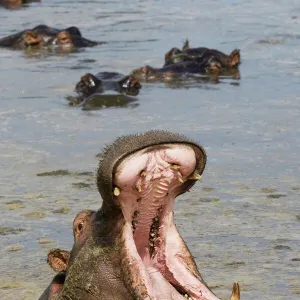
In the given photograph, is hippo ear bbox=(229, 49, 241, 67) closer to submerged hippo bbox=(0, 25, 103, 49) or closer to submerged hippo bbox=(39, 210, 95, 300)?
submerged hippo bbox=(0, 25, 103, 49)

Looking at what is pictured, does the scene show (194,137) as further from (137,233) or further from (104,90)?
(137,233)

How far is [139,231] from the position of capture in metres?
3.98

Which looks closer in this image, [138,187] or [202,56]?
[138,187]

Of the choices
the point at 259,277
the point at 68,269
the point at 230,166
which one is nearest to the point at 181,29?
the point at 230,166

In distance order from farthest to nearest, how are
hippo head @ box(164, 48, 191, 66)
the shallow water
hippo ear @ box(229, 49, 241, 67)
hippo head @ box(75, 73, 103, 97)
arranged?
hippo head @ box(164, 48, 191, 66) < hippo ear @ box(229, 49, 241, 67) < hippo head @ box(75, 73, 103, 97) < the shallow water

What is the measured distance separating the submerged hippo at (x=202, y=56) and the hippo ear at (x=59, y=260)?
9.28 m

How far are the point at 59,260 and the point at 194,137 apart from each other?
5353 millimetres

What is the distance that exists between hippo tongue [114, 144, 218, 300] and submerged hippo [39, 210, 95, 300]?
204 millimetres

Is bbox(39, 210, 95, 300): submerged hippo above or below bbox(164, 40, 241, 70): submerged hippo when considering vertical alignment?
above

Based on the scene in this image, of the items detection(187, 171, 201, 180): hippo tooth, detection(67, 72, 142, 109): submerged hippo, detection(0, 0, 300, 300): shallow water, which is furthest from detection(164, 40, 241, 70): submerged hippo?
detection(187, 171, 201, 180): hippo tooth

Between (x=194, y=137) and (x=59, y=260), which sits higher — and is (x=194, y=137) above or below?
below

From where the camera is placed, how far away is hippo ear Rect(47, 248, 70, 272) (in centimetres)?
422

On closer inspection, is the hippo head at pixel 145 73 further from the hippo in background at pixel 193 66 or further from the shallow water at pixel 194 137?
the shallow water at pixel 194 137

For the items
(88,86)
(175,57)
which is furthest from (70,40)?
(88,86)
